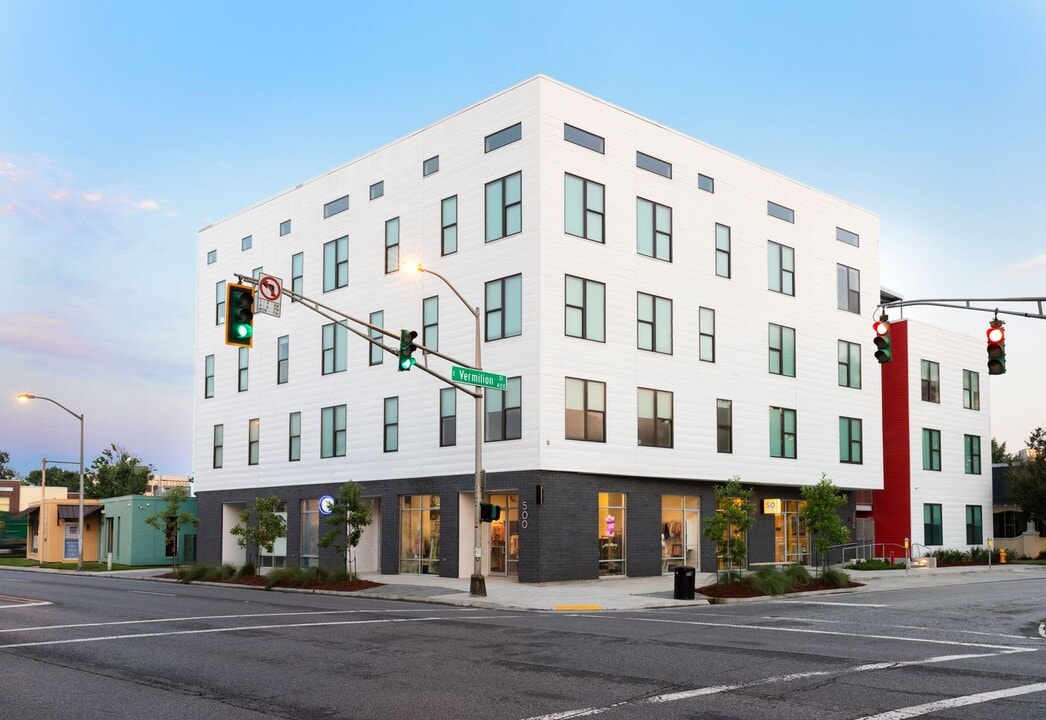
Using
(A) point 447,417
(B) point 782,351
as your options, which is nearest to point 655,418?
(A) point 447,417

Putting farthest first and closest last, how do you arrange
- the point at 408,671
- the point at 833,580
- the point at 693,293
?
the point at 693,293 → the point at 833,580 → the point at 408,671

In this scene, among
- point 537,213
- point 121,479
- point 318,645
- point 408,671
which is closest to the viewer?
point 408,671

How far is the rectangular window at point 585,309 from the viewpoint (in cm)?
3609

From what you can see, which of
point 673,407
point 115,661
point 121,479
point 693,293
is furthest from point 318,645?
point 121,479

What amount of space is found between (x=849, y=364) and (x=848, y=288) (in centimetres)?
377

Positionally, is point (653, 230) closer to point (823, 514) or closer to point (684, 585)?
point (823, 514)

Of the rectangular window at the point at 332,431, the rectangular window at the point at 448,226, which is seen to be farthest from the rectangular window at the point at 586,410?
the rectangular window at the point at 332,431

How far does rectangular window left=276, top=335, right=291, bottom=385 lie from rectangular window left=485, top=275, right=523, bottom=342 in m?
14.9

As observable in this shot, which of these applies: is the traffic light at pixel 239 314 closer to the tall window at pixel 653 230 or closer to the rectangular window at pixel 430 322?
the rectangular window at pixel 430 322

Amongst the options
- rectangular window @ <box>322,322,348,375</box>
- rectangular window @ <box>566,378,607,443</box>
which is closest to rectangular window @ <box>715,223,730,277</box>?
rectangular window @ <box>566,378,607,443</box>

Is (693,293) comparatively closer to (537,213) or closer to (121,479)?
(537,213)

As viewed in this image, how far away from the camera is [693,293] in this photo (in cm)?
4097

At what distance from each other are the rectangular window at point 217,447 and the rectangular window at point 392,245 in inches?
634

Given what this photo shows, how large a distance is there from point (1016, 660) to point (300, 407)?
36335 mm
